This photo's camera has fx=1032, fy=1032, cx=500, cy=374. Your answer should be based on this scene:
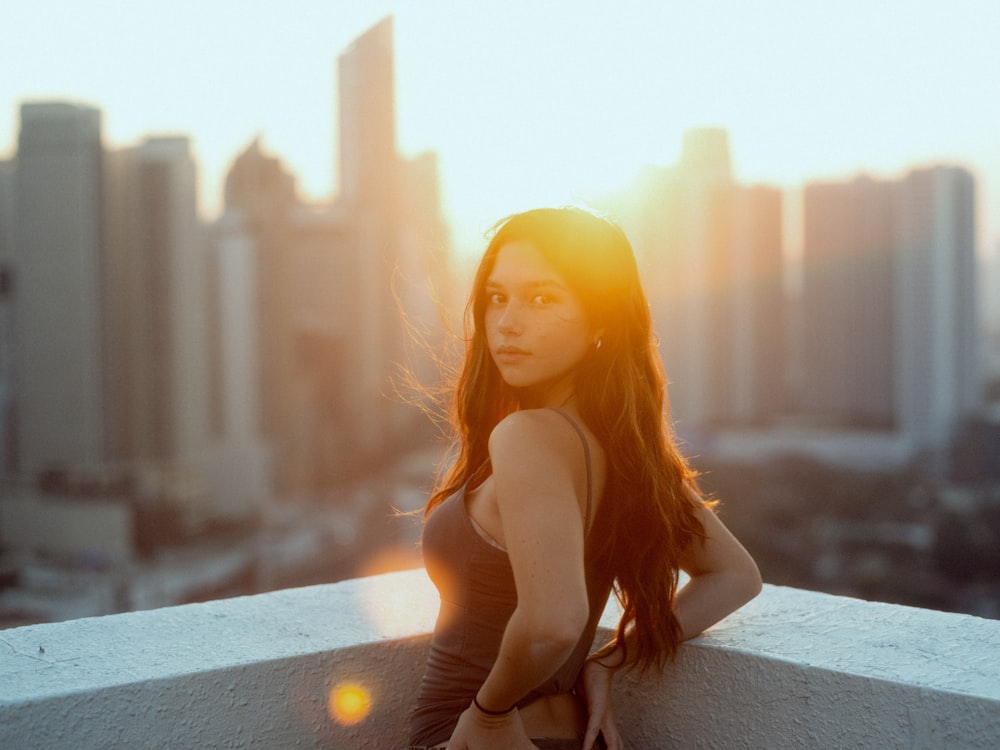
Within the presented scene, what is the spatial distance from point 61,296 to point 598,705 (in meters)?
30.7

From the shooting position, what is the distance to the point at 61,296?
1148 inches

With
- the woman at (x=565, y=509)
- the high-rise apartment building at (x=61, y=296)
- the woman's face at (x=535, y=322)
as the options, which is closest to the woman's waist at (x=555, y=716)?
the woman at (x=565, y=509)

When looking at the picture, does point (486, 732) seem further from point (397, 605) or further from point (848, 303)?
point (848, 303)

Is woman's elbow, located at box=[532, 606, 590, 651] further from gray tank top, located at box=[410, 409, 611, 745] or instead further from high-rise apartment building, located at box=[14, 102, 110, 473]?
high-rise apartment building, located at box=[14, 102, 110, 473]

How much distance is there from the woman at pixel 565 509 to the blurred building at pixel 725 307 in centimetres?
2747

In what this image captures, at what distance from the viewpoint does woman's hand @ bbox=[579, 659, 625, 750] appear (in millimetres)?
1188

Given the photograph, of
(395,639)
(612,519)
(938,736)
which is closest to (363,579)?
(395,639)

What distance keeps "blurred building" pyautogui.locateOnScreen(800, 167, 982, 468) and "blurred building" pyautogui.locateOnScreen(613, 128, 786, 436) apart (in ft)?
5.85

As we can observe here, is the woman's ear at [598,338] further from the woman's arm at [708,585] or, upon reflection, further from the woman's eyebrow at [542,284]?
the woman's arm at [708,585]

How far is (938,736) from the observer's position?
3.42 ft

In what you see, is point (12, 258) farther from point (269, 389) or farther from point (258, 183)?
point (258, 183)

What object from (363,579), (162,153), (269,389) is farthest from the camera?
(269,389)

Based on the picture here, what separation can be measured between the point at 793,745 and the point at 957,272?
35.3m

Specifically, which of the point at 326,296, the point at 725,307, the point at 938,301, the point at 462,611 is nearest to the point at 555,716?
the point at 462,611
